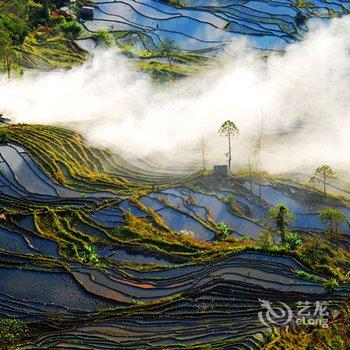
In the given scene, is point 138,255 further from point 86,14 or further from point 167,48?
point 86,14

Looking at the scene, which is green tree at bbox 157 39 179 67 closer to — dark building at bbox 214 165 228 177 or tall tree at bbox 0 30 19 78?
tall tree at bbox 0 30 19 78

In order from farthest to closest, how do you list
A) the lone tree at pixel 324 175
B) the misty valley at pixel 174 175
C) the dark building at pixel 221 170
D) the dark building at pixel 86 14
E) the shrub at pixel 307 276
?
the dark building at pixel 86 14, the dark building at pixel 221 170, the lone tree at pixel 324 175, the shrub at pixel 307 276, the misty valley at pixel 174 175

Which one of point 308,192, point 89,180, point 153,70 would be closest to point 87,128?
point 89,180

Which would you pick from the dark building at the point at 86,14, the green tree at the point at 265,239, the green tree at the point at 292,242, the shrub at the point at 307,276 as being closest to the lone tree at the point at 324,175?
the green tree at the point at 265,239

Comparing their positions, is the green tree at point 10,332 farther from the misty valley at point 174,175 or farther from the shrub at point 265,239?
the shrub at point 265,239

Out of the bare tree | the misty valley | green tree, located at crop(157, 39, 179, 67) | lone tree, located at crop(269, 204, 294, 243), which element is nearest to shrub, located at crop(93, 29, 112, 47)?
the misty valley

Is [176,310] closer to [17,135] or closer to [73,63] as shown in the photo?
[17,135]

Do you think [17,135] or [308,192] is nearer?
[308,192]
